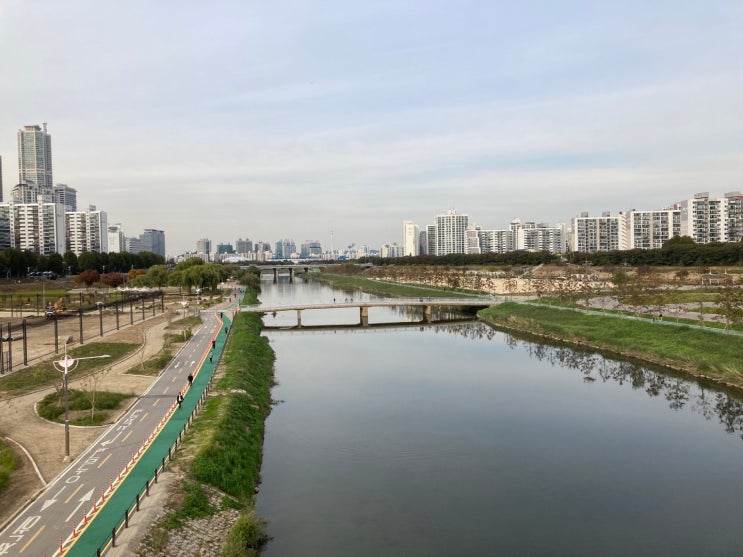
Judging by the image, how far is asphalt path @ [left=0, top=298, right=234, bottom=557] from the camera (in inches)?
658

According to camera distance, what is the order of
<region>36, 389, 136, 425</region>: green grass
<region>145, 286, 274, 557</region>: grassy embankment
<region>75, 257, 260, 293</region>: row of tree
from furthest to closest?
<region>75, 257, 260, 293</region>: row of tree, <region>36, 389, 136, 425</region>: green grass, <region>145, 286, 274, 557</region>: grassy embankment

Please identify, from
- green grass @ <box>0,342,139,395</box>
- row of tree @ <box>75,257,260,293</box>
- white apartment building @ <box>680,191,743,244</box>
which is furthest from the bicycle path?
white apartment building @ <box>680,191,743,244</box>

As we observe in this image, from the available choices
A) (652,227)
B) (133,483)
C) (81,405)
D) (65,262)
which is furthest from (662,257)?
(65,262)

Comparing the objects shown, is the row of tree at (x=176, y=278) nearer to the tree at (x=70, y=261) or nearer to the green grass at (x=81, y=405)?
the tree at (x=70, y=261)

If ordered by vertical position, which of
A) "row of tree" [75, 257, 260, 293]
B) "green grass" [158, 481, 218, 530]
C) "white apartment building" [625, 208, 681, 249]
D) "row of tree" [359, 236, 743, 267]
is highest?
"white apartment building" [625, 208, 681, 249]

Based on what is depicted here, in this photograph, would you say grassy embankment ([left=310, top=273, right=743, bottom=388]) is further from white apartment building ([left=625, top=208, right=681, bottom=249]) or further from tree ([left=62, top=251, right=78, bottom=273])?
white apartment building ([left=625, top=208, right=681, bottom=249])

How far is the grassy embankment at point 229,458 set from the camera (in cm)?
1866

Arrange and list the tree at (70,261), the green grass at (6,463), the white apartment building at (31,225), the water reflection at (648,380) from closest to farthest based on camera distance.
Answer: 1. the green grass at (6,463)
2. the water reflection at (648,380)
3. the tree at (70,261)
4. the white apartment building at (31,225)

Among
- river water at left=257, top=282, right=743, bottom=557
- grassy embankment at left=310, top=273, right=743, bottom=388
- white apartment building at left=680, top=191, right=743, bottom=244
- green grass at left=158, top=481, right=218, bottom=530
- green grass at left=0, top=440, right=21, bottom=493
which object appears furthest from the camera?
white apartment building at left=680, top=191, right=743, bottom=244

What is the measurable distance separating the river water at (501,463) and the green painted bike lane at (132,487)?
14.4 ft

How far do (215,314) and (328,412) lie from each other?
4249 cm

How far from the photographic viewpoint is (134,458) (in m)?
23.2

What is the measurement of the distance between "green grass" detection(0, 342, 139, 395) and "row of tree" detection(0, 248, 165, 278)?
88678 mm

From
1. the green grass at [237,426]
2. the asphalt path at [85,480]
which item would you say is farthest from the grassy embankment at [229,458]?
the asphalt path at [85,480]
